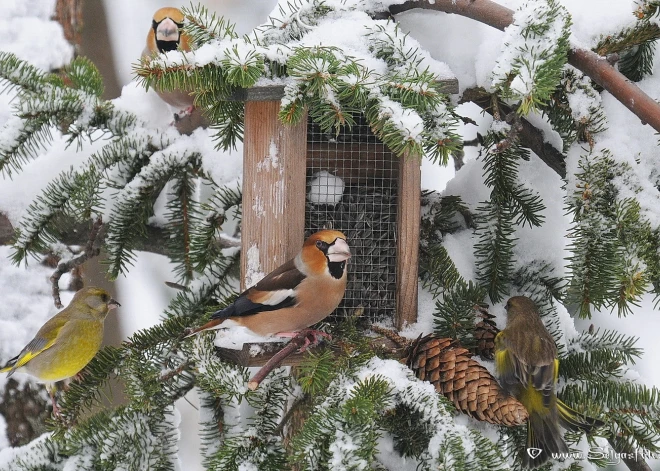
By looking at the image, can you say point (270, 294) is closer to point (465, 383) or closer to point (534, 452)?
point (465, 383)

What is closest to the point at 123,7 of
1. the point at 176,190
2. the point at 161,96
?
the point at 161,96

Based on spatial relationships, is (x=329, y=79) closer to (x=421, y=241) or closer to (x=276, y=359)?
(x=276, y=359)

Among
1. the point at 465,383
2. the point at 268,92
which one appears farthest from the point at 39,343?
the point at 465,383

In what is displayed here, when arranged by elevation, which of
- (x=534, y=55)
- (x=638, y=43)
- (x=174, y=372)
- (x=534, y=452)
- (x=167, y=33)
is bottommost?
(x=534, y=452)

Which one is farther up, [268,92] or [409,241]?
[268,92]

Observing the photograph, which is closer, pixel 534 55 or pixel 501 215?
pixel 534 55

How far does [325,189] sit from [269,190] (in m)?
0.42

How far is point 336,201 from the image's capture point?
138 inches

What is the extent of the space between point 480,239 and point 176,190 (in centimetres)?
149

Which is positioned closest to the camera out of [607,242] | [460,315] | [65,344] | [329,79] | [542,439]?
[329,79]

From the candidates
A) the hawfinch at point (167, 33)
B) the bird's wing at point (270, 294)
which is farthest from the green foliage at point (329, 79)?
the hawfinch at point (167, 33)

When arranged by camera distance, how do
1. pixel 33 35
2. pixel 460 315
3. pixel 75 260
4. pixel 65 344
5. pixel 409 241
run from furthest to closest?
pixel 33 35, pixel 65 344, pixel 75 260, pixel 409 241, pixel 460 315

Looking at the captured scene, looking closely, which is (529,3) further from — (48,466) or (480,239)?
(48,466)

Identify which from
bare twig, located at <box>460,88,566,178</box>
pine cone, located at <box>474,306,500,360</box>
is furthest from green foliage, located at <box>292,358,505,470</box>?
bare twig, located at <box>460,88,566,178</box>
